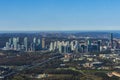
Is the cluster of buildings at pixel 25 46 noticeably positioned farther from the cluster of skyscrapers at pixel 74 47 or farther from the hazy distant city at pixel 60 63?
the cluster of skyscrapers at pixel 74 47

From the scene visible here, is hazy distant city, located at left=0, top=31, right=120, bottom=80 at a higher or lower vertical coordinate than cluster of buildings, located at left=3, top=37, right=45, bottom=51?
lower

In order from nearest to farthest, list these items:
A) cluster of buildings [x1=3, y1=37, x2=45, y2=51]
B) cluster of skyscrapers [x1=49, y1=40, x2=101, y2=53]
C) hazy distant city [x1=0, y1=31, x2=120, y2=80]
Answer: hazy distant city [x1=0, y1=31, x2=120, y2=80] → cluster of skyscrapers [x1=49, y1=40, x2=101, y2=53] → cluster of buildings [x1=3, y1=37, x2=45, y2=51]

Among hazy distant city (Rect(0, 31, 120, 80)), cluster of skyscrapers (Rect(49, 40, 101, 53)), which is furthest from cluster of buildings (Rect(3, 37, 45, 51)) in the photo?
cluster of skyscrapers (Rect(49, 40, 101, 53))

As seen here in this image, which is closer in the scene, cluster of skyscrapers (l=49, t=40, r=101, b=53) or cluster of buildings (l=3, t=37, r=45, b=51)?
cluster of skyscrapers (l=49, t=40, r=101, b=53)

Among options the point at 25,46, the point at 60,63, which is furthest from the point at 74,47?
the point at 60,63

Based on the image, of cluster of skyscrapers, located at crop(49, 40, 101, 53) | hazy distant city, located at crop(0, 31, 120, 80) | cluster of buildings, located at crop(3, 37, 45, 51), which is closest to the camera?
hazy distant city, located at crop(0, 31, 120, 80)

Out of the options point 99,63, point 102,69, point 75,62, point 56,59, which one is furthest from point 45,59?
point 102,69

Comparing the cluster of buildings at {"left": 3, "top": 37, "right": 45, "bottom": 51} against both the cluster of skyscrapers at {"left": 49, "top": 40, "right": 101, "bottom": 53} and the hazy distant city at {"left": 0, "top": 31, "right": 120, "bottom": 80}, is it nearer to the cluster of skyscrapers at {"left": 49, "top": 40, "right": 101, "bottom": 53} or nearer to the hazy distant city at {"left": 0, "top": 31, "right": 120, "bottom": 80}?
the hazy distant city at {"left": 0, "top": 31, "right": 120, "bottom": 80}

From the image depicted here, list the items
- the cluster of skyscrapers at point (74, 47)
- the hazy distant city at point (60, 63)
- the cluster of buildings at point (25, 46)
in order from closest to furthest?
the hazy distant city at point (60, 63) → the cluster of skyscrapers at point (74, 47) → the cluster of buildings at point (25, 46)

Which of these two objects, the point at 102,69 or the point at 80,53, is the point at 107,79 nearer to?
the point at 102,69

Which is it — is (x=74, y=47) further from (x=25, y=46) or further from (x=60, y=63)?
(x=60, y=63)

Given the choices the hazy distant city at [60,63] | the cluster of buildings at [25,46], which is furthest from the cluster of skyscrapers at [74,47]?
the cluster of buildings at [25,46]

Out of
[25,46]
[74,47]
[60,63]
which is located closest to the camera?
[60,63]
